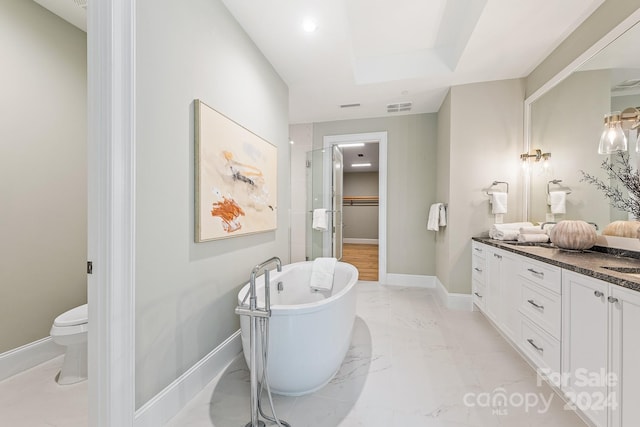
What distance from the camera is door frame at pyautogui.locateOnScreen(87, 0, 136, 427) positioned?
112 cm

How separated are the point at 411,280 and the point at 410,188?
4.70ft

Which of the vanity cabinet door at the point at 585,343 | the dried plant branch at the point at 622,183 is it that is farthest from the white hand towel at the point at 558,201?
the vanity cabinet door at the point at 585,343

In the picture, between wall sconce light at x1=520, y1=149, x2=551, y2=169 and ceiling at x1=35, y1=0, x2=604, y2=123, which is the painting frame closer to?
ceiling at x1=35, y1=0, x2=604, y2=123

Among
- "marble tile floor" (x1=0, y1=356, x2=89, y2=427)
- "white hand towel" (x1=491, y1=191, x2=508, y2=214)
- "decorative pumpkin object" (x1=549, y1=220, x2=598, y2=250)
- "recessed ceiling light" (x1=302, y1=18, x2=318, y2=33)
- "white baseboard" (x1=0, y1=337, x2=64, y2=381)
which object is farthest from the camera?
"white hand towel" (x1=491, y1=191, x2=508, y2=214)

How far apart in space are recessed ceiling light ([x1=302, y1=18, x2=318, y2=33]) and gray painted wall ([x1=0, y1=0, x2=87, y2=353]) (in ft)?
6.29

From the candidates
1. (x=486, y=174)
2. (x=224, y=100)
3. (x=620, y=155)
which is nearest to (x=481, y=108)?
(x=486, y=174)

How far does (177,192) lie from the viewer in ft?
4.82

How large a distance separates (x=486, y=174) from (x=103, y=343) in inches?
140

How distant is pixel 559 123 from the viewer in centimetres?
233

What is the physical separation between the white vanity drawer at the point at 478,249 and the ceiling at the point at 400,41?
186 cm

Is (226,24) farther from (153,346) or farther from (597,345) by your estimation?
(597,345)

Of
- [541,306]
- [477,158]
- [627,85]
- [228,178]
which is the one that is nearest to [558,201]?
[477,158]

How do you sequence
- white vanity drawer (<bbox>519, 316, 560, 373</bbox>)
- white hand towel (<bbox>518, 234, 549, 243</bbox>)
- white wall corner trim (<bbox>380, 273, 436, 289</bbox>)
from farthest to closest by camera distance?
white wall corner trim (<bbox>380, 273, 436, 289</bbox>)
white hand towel (<bbox>518, 234, 549, 243</bbox>)
white vanity drawer (<bbox>519, 316, 560, 373</bbox>)

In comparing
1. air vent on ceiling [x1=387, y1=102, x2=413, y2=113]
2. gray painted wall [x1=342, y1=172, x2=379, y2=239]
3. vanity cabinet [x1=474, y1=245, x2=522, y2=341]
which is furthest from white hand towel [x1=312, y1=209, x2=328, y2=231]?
gray painted wall [x1=342, y1=172, x2=379, y2=239]
